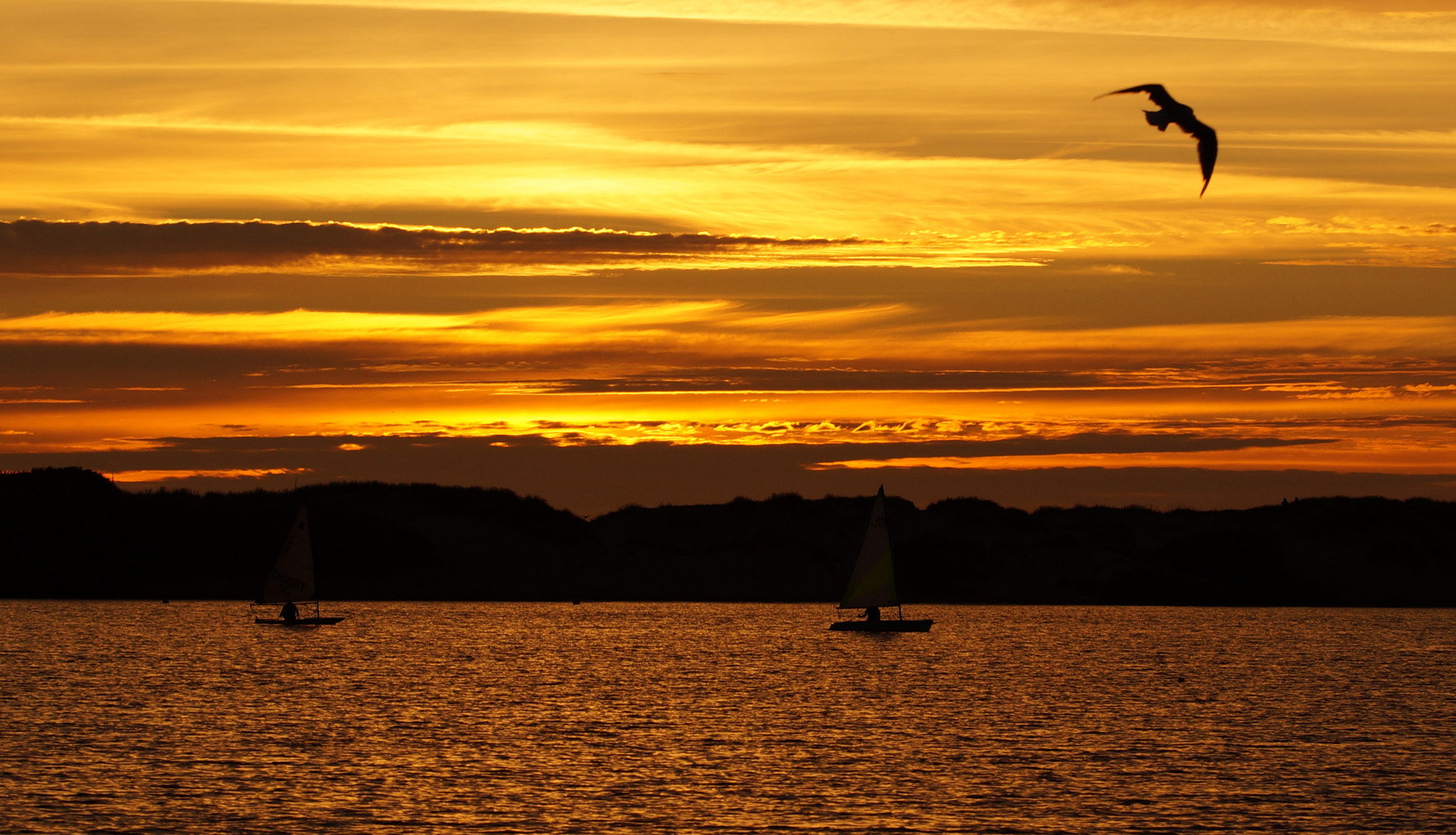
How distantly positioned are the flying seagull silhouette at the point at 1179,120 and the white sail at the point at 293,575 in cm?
10617

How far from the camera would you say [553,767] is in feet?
190

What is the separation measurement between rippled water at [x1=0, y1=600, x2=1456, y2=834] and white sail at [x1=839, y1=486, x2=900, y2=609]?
4.48 metres

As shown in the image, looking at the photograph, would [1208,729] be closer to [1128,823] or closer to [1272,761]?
[1272,761]

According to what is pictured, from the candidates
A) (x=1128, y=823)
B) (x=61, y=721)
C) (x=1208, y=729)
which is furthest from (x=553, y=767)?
(x=1208, y=729)

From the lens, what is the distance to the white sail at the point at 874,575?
11700cm

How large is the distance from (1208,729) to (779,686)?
28093 mm

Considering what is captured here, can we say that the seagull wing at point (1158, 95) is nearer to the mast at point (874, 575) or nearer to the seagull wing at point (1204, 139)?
the seagull wing at point (1204, 139)

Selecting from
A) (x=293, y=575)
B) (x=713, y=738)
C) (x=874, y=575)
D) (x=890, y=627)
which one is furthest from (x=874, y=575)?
(x=713, y=738)

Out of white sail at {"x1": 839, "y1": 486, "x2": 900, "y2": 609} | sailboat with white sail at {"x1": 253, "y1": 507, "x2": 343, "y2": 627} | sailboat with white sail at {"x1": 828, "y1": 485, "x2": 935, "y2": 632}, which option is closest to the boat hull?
sailboat with white sail at {"x1": 828, "y1": 485, "x2": 935, "y2": 632}

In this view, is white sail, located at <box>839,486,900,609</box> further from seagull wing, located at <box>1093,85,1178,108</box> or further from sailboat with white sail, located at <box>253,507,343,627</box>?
seagull wing, located at <box>1093,85,1178,108</box>

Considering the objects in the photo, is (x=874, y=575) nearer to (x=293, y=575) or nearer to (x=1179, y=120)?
(x=293, y=575)

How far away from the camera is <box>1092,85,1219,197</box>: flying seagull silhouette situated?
29.3 m

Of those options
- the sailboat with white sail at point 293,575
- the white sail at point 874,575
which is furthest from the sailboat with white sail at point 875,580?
the sailboat with white sail at point 293,575

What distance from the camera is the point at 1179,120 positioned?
3022 cm
